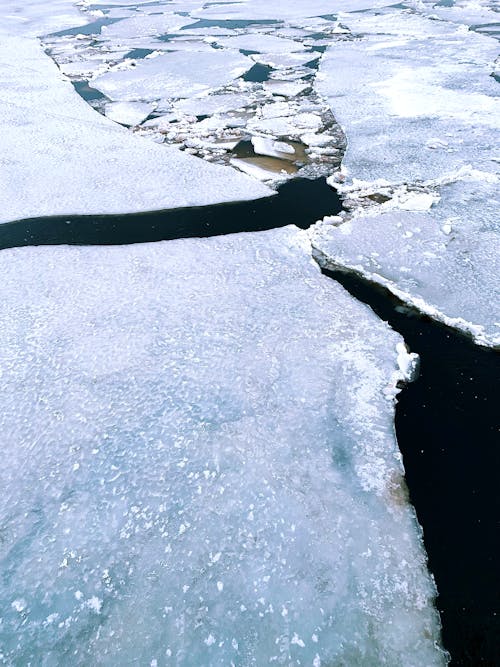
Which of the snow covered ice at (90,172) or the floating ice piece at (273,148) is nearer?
the snow covered ice at (90,172)

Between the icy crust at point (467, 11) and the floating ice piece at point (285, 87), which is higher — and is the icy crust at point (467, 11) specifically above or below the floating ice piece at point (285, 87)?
above

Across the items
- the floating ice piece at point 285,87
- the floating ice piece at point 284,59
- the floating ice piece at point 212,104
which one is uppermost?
the floating ice piece at point 284,59

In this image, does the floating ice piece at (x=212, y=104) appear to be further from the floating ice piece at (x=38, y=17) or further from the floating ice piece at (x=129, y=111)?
the floating ice piece at (x=38, y=17)

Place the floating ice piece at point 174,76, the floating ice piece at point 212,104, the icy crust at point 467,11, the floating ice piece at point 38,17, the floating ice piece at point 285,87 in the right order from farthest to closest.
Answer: the floating ice piece at point 38,17 → the icy crust at point 467,11 → the floating ice piece at point 174,76 → the floating ice piece at point 285,87 → the floating ice piece at point 212,104

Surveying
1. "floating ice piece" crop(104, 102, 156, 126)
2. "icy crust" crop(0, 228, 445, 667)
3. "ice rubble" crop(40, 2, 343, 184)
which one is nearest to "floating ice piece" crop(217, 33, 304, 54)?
"ice rubble" crop(40, 2, 343, 184)

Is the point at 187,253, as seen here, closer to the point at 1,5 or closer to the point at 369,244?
the point at 369,244

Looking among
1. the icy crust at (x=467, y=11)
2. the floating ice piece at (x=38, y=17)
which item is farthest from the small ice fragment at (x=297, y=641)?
the floating ice piece at (x=38, y=17)
